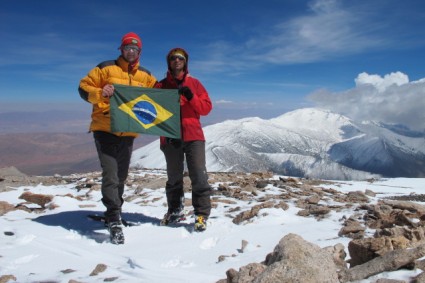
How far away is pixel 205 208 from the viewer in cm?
784

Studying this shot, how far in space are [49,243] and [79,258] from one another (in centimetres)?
108

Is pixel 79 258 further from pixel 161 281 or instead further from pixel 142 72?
pixel 142 72

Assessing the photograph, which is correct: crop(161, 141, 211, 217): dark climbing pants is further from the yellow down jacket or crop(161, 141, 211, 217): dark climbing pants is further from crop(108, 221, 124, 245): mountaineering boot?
crop(108, 221, 124, 245): mountaineering boot

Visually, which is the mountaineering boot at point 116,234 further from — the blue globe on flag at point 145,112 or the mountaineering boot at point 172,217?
the blue globe on flag at point 145,112

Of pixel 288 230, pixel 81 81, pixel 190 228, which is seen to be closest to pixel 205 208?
pixel 190 228

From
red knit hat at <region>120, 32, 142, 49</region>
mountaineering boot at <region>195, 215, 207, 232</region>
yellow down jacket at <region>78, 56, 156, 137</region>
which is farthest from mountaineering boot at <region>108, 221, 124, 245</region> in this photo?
red knit hat at <region>120, 32, 142, 49</region>

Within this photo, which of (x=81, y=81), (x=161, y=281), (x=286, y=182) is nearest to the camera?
(x=161, y=281)

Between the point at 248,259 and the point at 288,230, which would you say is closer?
the point at 248,259

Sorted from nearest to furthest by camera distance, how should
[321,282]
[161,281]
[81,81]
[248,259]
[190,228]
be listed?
[321,282] < [161,281] < [248,259] < [81,81] < [190,228]

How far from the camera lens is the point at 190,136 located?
766 centimetres

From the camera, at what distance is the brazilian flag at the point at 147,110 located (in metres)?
7.47

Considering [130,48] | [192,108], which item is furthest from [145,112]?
[130,48]

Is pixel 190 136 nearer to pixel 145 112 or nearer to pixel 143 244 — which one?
pixel 145 112

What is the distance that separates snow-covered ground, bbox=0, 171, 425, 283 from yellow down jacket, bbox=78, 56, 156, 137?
220 cm
